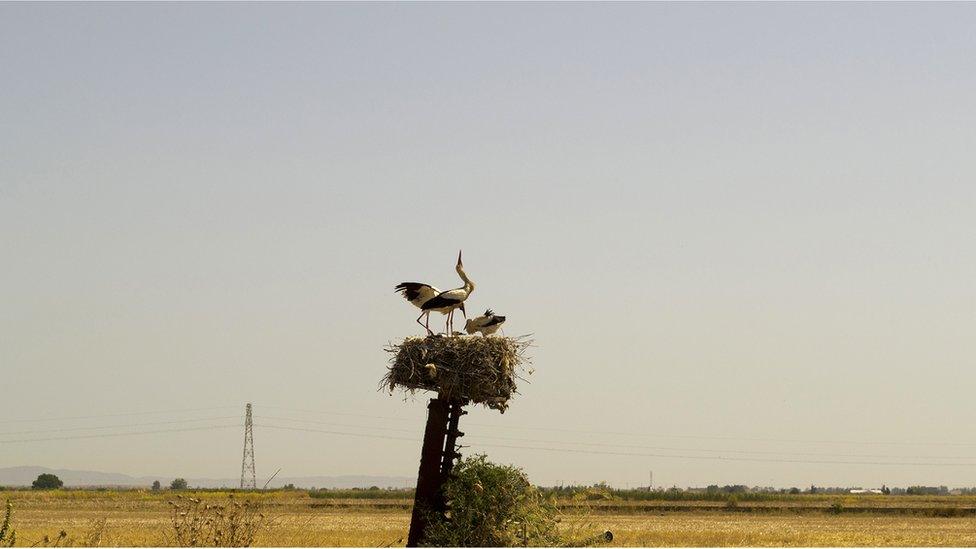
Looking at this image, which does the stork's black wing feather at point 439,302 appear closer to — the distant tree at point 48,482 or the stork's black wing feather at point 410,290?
the stork's black wing feather at point 410,290

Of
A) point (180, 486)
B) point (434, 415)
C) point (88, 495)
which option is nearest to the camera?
point (434, 415)

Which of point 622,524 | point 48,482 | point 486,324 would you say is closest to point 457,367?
point 486,324

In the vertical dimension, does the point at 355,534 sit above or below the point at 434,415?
below

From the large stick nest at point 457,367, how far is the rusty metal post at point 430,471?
0.33 meters

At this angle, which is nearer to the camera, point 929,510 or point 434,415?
point 434,415

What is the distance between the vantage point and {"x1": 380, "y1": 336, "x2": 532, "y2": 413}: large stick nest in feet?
54.4

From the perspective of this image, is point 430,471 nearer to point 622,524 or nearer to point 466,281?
point 466,281

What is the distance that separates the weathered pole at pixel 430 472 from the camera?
1667cm

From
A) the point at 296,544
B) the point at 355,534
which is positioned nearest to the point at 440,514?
the point at 296,544

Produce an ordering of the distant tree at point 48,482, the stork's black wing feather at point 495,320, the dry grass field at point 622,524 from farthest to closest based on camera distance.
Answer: the distant tree at point 48,482 → the dry grass field at point 622,524 → the stork's black wing feather at point 495,320

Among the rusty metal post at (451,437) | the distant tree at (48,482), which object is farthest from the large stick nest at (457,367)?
the distant tree at (48,482)

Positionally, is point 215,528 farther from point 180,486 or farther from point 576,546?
point 180,486

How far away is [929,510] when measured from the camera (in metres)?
47.5

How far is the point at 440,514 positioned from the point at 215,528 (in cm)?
311
